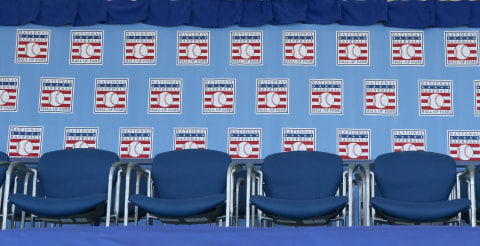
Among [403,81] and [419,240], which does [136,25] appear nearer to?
[403,81]

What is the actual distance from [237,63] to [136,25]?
1.14 meters

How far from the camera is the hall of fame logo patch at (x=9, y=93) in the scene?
6.69 m

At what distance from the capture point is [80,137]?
21.7ft

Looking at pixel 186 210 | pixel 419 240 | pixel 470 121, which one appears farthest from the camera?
pixel 470 121

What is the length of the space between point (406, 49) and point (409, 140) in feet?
3.08

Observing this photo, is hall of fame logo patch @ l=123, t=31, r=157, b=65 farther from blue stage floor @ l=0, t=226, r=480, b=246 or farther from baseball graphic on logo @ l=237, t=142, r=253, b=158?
blue stage floor @ l=0, t=226, r=480, b=246

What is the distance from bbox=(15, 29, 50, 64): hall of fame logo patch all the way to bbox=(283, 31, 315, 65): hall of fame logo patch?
8.17 ft

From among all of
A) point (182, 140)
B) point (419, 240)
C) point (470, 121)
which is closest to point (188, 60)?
point (182, 140)

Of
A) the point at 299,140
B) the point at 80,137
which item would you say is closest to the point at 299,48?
the point at 299,140

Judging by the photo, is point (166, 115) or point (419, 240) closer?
point (419, 240)

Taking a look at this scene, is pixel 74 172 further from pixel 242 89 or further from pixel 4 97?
pixel 242 89

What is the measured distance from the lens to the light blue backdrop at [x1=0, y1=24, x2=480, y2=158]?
6.50m

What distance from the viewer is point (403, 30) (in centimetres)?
669

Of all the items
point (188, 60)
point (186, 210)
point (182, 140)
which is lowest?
point (186, 210)
